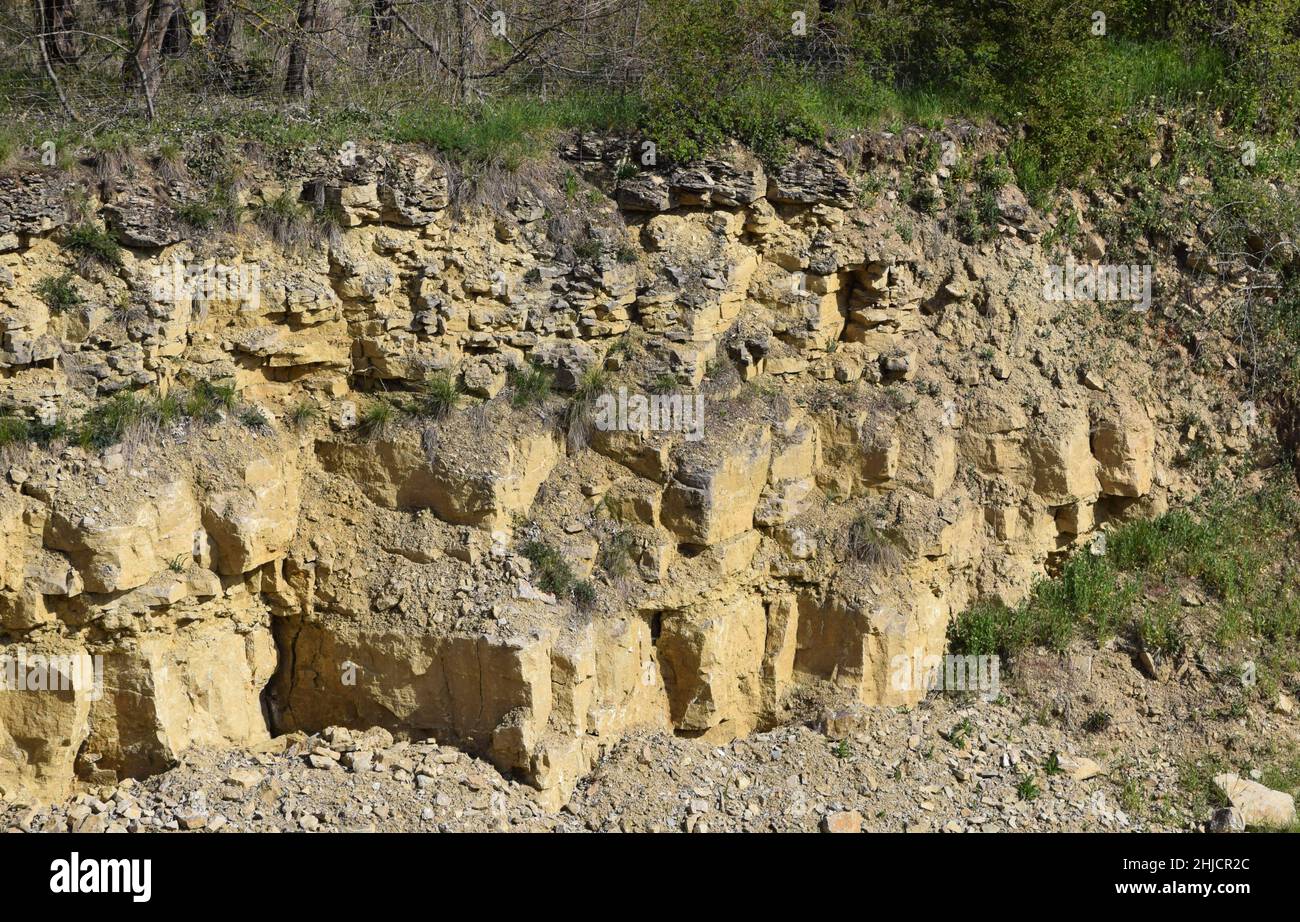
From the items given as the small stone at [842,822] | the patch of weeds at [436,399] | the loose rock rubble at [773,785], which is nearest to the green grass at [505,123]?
the patch of weeds at [436,399]

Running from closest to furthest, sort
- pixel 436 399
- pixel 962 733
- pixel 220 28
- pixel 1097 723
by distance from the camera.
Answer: pixel 436 399, pixel 962 733, pixel 1097 723, pixel 220 28

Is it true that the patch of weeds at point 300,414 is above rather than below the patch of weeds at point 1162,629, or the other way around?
above

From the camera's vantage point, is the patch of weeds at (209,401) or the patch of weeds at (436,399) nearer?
the patch of weeds at (209,401)

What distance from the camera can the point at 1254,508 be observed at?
11.6m

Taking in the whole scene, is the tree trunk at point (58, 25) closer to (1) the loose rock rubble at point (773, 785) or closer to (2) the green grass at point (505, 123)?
(2) the green grass at point (505, 123)

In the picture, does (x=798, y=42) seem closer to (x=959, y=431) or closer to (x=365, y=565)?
(x=959, y=431)

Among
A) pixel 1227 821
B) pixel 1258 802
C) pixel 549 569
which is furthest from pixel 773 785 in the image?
pixel 1258 802

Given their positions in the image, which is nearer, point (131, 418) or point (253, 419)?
point (131, 418)

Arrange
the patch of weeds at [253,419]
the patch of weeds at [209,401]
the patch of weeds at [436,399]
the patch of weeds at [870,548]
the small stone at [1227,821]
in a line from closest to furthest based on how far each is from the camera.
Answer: the patch of weeds at [209,401] < the patch of weeds at [253,419] < the patch of weeds at [436,399] < the small stone at [1227,821] < the patch of weeds at [870,548]

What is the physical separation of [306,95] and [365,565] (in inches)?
149

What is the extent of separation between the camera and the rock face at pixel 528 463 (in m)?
8.73

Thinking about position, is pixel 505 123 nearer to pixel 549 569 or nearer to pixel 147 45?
pixel 147 45

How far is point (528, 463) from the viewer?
9.66 meters
